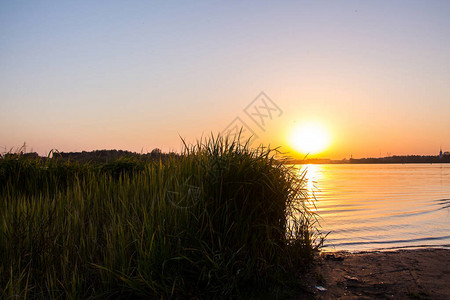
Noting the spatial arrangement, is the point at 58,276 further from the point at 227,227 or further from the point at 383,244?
the point at 383,244

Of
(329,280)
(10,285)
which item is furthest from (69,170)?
(329,280)

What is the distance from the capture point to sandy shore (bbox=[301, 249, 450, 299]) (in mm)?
3805

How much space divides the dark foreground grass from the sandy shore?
1.37 ft

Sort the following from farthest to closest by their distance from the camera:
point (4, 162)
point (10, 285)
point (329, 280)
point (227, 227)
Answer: point (4, 162) → point (329, 280) → point (227, 227) → point (10, 285)

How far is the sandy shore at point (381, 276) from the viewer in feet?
12.5

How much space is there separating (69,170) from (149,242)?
4863 millimetres

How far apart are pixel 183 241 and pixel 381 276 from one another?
3.05 m

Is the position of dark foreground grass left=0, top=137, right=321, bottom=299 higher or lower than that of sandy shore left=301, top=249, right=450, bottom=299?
higher

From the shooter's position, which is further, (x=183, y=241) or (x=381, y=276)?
(x=381, y=276)

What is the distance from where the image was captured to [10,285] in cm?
314

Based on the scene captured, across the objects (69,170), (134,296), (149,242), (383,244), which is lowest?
(383,244)

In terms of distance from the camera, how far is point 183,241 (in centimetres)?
353

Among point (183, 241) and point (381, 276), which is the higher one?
point (183, 241)

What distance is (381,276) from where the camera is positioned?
4.37m
